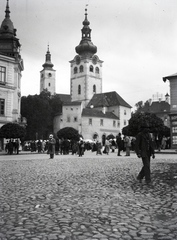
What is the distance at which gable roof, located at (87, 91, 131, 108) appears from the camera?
9501cm

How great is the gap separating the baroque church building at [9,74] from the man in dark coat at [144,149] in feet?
116

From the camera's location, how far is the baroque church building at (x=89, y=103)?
83.2 m

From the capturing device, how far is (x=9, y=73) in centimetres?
4516

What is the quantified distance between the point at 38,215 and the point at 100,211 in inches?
41.7

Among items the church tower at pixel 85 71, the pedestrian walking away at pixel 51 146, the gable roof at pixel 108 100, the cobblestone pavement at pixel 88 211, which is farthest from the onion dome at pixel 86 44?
the cobblestone pavement at pixel 88 211

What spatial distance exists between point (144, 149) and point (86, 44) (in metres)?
99.1

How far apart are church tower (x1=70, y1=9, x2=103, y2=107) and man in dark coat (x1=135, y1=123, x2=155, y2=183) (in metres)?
93.7

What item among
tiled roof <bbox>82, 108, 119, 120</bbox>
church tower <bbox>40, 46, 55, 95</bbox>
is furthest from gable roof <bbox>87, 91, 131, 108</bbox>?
church tower <bbox>40, 46, 55, 95</bbox>

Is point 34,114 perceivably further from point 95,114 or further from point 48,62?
point 48,62

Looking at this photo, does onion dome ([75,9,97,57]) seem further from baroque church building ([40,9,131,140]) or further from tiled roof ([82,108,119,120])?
tiled roof ([82,108,119,120])

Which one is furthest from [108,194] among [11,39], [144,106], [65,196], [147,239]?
[144,106]

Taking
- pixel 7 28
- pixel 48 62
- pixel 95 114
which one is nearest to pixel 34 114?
pixel 95 114

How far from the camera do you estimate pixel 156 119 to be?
149 ft

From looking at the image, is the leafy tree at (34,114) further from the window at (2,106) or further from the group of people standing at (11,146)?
the group of people standing at (11,146)
